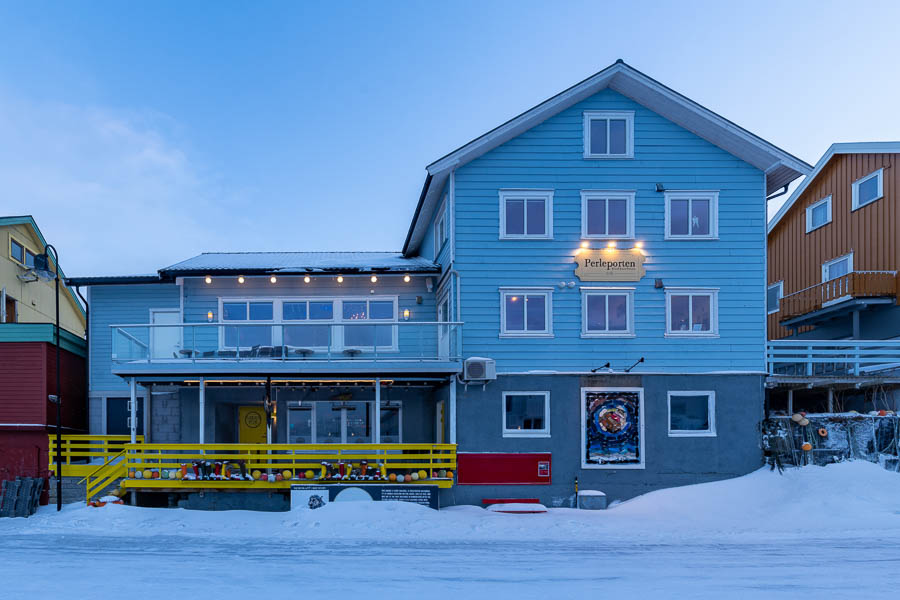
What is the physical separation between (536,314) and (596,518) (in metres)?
5.33

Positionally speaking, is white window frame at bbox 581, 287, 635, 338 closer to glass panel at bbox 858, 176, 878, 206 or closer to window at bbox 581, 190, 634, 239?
window at bbox 581, 190, 634, 239

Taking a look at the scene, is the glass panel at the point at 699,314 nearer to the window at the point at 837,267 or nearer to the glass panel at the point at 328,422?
the window at the point at 837,267

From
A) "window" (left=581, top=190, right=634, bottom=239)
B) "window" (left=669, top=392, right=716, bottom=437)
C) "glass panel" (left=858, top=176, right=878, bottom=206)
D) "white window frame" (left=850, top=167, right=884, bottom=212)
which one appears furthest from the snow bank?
"glass panel" (left=858, top=176, right=878, bottom=206)

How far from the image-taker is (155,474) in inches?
616

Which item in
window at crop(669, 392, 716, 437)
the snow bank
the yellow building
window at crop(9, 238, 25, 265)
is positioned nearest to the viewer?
the snow bank

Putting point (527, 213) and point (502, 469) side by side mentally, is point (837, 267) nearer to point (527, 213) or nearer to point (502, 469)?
point (527, 213)

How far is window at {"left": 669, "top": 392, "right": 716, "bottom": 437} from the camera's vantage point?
16672 millimetres

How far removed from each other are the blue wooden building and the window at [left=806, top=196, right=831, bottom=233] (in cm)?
912

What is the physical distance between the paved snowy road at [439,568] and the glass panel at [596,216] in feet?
27.1

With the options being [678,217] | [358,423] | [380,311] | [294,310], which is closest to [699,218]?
[678,217]

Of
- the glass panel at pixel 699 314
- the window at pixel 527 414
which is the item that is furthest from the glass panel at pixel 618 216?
the window at pixel 527 414

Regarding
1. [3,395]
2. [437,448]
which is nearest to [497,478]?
[437,448]

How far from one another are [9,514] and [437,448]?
34.0 ft

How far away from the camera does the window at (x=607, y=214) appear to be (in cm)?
1708
